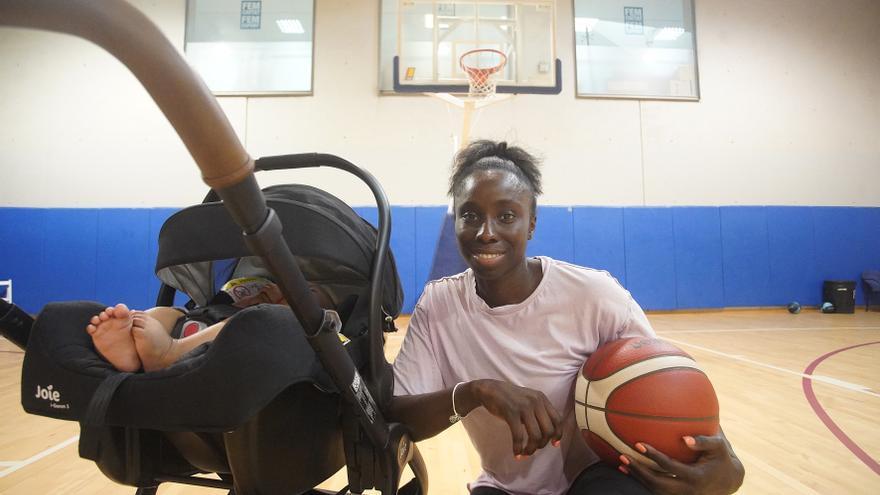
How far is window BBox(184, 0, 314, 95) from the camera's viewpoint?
6.96 m

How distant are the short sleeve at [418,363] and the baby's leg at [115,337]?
559 mm

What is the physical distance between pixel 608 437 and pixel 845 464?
1.71 metres

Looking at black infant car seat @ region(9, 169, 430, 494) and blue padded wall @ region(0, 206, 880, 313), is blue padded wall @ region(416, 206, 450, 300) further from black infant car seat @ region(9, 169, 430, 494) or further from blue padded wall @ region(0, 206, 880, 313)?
black infant car seat @ region(9, 169, 430, 494)

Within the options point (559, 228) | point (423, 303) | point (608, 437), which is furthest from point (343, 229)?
point (559, 228)

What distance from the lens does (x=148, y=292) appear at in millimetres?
6719

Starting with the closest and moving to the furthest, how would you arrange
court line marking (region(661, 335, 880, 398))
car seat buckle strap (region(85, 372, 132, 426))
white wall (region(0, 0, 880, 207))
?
car seat buckle strap (region(85, 372, 132, 426))
court line marking (region(661, 335, 880, 398))
white wall (region(0, 0, 880, 207))

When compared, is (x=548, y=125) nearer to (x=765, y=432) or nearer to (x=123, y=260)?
(x=765, y=432)

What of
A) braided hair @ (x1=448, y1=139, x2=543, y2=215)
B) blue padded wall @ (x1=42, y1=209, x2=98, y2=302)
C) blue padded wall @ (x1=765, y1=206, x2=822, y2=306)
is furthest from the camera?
blue padded wall @ (x1=765, y1=206, x2=822, y2=306)

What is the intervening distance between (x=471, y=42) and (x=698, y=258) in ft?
15.6

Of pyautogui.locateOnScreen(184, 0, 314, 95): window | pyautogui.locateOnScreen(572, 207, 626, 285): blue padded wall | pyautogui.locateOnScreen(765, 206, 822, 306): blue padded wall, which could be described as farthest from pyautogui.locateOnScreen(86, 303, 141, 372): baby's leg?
pyautogui.locateOnScreen(765, 206, 822, 306): blue padded wall

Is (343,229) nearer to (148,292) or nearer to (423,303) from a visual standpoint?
(423,303)

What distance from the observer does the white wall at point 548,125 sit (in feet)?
22.8

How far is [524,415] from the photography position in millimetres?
860

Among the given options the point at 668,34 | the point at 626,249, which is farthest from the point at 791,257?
the point at 668,34
